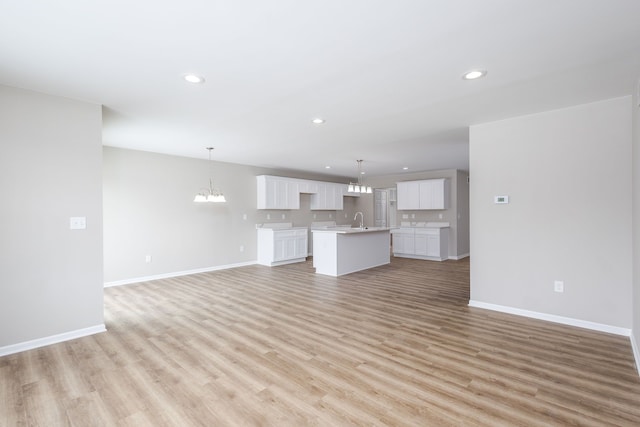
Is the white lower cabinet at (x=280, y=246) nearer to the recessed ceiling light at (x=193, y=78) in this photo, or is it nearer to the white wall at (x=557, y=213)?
the white wall at (x=557, y=213)

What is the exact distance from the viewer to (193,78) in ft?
8.82

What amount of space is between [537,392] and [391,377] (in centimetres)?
99

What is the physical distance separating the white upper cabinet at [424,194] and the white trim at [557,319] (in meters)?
4.45

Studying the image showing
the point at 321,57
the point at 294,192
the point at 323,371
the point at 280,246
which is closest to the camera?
the point at 321,57

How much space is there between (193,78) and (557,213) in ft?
13.4

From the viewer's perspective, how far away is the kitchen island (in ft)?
20.2

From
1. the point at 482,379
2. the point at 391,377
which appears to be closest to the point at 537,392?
the point at 482,379

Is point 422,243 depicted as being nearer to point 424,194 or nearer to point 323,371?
point 424,194

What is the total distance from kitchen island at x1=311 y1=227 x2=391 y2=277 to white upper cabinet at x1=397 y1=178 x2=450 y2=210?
6.19 feet

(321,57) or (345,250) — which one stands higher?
(321,57)

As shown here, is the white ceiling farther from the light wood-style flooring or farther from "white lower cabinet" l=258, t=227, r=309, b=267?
"white lower cabinet" l=258, t=227, r=309, b=267

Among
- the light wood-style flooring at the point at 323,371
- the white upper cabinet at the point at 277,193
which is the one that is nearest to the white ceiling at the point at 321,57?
the light wood-style flooring at the point at 323,371

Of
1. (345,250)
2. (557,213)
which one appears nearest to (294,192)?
(345,250)

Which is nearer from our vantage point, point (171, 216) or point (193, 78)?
point (193, 78)
